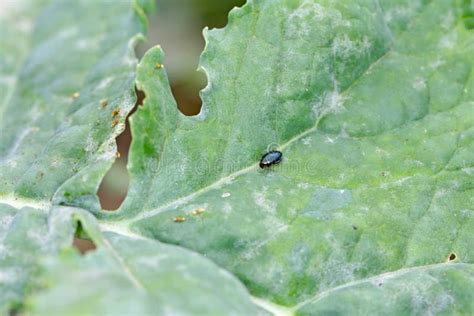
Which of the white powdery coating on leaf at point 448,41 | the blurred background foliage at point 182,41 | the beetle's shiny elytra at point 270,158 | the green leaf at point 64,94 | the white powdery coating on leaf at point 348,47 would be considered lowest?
the blurred background foliage at point 182,41

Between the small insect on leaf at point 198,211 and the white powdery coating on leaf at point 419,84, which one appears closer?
the small insect on leaf at point 198,211

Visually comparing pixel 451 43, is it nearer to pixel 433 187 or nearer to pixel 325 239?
pixel 433 187

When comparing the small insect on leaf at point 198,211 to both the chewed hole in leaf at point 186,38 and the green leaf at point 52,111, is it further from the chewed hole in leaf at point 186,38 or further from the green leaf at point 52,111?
the chewed hole in leaf at point 186,38

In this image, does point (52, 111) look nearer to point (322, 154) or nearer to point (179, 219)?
point (179, 219)

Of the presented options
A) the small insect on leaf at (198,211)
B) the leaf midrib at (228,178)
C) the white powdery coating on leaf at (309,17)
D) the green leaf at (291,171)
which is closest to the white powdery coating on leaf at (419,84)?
the green leaf at (291,171)

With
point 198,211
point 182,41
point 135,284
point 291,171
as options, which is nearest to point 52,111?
point 198,211

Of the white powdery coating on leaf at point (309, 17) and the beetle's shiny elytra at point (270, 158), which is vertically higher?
the white powdery coating on leaf at point (309, 17)
